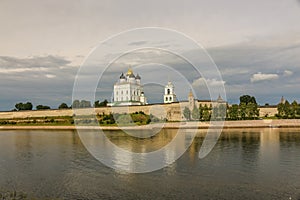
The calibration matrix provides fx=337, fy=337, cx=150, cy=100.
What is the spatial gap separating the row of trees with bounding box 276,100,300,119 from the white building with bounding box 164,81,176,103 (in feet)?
50.4

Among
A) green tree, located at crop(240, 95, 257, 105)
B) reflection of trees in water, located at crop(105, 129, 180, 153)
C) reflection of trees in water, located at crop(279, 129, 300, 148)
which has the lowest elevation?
reflection of trees in water, located at crop(105, 129, 180, 153)

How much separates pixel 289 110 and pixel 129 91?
23.1m

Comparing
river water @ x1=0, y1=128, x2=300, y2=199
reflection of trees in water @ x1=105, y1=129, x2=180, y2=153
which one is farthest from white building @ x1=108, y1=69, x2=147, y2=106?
river water @ x1=0, y1=128, x2=300, y2=199

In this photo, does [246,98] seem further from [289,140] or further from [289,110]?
[289,140]

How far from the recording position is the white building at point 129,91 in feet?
157

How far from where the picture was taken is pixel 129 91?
4816 centimetres

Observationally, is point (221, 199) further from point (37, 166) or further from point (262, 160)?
point (37, 166)

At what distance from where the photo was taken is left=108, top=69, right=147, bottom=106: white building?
47.9 m

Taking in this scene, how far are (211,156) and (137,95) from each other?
3758 centimetres

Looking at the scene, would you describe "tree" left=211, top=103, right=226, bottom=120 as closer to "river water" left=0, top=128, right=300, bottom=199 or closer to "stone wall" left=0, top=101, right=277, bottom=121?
"stone wall" left=0, top=101, right=277, bottom=121

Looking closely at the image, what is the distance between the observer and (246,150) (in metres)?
14.2

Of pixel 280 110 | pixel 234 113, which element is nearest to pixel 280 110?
pixel 280 110

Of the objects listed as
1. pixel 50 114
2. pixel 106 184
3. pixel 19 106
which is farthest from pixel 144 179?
pixel 19 106

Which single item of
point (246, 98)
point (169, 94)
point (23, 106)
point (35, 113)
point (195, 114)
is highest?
point (169, 94)
